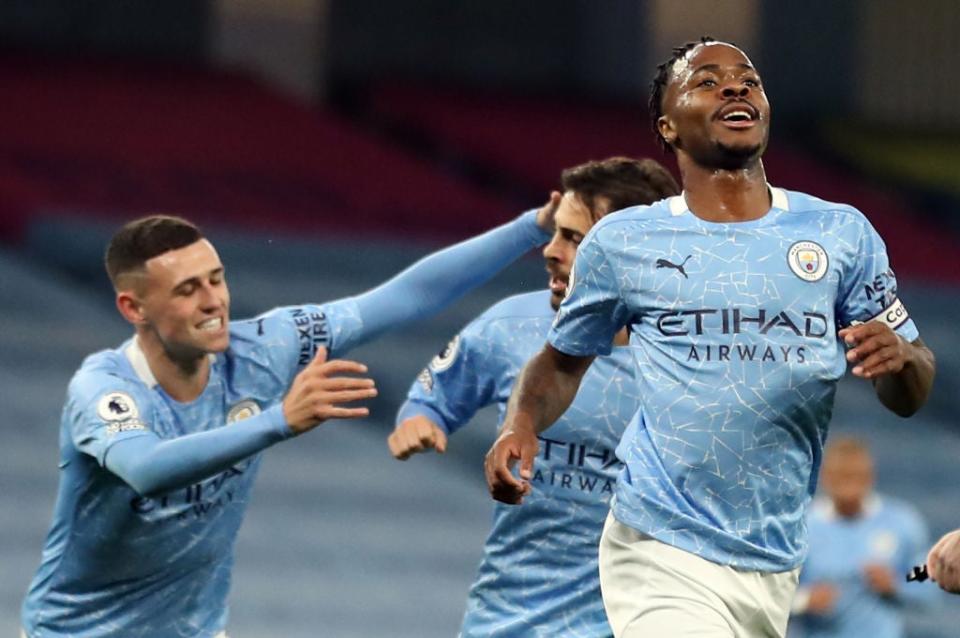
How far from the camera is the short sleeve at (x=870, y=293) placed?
3574mm

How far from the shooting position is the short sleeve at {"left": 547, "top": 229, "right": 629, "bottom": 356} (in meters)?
3.69

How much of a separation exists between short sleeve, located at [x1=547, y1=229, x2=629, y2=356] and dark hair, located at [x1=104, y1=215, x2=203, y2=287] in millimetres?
1210

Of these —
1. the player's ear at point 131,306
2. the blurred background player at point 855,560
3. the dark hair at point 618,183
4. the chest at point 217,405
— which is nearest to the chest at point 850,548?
the blurred background player at point 855,560

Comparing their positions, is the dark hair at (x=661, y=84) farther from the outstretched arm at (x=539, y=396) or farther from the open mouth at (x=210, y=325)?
the open mouth at (x=210, y=325)

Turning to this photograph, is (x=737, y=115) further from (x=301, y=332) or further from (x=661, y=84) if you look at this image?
(x=301, y=332)

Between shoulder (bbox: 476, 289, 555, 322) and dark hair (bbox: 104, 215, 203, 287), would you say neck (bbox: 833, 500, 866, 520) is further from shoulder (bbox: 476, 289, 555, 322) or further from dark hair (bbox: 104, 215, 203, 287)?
dark hair (bbox: 104, 215, 203, 287)

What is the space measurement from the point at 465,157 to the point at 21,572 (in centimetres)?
630

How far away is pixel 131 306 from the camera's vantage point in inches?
186

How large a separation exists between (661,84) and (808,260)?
1.78ft

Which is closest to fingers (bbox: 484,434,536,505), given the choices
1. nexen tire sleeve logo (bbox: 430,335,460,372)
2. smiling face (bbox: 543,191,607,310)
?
smiling face (bbox: 543,191,607,310)

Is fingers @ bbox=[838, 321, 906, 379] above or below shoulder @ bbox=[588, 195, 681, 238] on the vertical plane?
below

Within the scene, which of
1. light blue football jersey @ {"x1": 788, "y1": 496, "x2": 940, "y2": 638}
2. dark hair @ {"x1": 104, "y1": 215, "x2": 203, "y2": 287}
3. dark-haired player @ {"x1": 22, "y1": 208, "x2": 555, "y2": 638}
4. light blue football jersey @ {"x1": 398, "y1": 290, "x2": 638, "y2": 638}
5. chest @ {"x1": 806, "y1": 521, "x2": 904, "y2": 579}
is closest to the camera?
light blue football jersey @ {"x1": 398, "y1": 290, "x2": 638, "y2": 638}

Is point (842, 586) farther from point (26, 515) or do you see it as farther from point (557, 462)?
point (26, 515)

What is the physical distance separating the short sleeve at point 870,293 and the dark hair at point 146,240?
176 cm
